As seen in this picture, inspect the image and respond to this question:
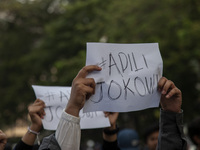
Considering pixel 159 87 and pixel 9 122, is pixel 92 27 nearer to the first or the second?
pixel 9 122

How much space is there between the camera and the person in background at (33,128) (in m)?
3.26

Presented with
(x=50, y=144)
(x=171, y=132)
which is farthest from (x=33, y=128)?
(x=171, y=132)

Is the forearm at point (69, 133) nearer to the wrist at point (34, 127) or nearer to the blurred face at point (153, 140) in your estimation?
the wrist at point (34, 127)

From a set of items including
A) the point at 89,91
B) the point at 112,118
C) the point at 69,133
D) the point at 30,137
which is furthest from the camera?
the point at 112,118

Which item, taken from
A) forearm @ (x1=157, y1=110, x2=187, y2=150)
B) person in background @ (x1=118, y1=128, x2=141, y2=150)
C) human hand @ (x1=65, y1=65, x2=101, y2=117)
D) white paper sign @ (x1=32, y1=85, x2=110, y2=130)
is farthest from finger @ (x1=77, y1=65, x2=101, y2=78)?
person in background @ (x1=118, y1=128, x2=141, y2=150)

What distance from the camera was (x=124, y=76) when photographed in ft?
8.19

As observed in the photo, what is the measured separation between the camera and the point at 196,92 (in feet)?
46.0

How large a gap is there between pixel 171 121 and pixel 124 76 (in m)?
0.41

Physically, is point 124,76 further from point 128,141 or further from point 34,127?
point 128,141

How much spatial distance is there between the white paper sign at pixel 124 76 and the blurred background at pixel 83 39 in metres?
7.56

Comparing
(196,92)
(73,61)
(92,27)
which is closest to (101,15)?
(92,27)

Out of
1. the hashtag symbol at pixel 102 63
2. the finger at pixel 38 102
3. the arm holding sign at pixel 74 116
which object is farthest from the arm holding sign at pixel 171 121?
the finger at pixel 38 102

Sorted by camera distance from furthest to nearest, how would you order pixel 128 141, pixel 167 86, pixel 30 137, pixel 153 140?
pixel 128 141
pixel 153 140
pixel 30 137
pixel 167 86

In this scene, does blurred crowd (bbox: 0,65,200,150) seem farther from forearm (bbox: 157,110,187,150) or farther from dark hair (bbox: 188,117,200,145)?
dark hair (bbox: 188,117,200,145)
